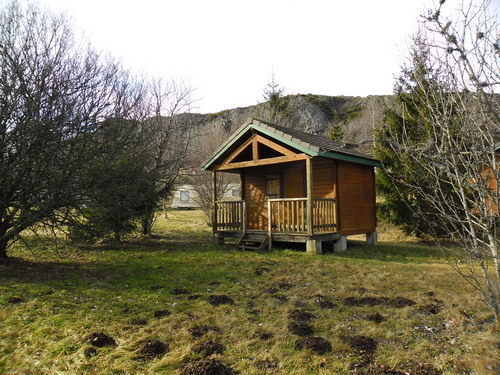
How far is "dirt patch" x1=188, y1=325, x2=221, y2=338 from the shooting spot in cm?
456

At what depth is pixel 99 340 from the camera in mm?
4301

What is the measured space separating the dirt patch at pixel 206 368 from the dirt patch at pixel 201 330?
77cm

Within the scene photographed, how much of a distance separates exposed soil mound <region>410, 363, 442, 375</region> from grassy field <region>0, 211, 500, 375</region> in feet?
0.03

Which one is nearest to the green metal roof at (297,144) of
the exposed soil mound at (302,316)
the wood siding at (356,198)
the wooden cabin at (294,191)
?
the wooden cabin at (294,191)

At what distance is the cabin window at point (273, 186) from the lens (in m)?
13.5

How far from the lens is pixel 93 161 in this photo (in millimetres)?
8305

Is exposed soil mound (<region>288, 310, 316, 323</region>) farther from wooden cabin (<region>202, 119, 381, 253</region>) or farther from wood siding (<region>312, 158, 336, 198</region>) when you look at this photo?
wood siding (<region>312, 158, 336, 198</region>)

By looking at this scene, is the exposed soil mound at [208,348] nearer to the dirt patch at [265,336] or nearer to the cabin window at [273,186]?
the dirt patch at [265,336]

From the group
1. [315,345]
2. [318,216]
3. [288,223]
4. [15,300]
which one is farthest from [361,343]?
[288,223]

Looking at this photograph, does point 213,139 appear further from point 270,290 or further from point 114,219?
point 270,290

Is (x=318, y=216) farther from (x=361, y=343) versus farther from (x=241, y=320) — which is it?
(x=361, y=343)

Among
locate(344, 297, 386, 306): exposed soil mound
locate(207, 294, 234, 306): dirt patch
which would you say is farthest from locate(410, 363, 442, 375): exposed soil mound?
locate(207, 294, 234, 306): dirt patch

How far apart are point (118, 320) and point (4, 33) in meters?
6.68

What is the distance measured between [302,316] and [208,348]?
5.23 ft
